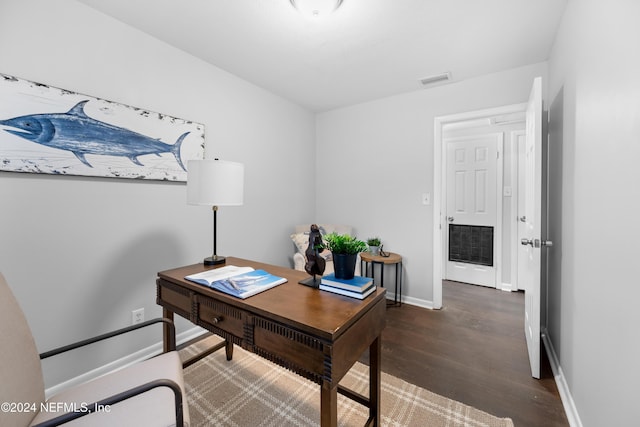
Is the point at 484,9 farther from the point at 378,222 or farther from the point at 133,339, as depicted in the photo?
the point at 133,339

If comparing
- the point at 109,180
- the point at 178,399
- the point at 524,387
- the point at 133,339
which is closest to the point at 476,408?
the point at 524,387

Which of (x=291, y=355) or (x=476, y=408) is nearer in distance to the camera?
(x=291, y=355)

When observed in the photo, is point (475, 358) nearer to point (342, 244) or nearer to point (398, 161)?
point (342, 244)

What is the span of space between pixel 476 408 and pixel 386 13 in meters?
2.48

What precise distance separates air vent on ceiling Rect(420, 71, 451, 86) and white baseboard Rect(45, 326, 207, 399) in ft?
10.5

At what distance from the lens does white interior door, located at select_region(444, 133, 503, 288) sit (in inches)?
141

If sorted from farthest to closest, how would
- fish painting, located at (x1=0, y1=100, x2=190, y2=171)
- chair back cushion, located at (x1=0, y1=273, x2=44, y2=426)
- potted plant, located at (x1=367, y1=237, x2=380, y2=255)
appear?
potted plant, located at (x1=367, y1=237, x2=380, y2=255)
fish painting, located at (x1=0, y1=100, x2=190, y2=171)
chair back cushion, located at (x1=0, y1=273, x2=44, y2=426)

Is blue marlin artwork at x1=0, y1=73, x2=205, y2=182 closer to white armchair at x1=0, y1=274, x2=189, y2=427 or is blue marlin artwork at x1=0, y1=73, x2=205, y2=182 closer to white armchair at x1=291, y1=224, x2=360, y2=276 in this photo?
white armchair at x1=0, y1=274, x2=189, y2=427

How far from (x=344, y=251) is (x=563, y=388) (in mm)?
1642

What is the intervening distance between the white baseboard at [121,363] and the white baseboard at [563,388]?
2.56m

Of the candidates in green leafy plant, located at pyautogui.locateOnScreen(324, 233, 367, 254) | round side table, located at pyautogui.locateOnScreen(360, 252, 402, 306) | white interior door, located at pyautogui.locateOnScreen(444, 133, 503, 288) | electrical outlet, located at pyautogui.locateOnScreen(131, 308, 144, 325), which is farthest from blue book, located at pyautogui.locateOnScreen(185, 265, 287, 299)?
white interior door, located at pyautogui.locateOnScreen(444, 133, 503, 288)

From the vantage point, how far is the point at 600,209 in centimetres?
116

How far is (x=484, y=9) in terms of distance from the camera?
1.69 meters

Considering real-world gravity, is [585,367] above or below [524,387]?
above
